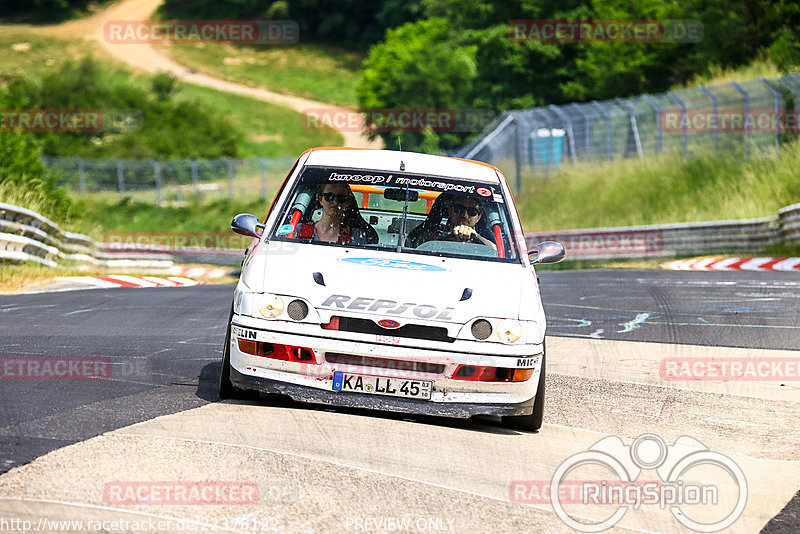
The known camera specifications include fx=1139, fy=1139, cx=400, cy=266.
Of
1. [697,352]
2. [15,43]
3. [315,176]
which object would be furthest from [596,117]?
[15,43]

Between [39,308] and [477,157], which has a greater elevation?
[39,308]

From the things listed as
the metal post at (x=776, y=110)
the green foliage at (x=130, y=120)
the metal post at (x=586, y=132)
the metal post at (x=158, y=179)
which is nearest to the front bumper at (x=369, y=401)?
the metal post at (x=776, y=110)

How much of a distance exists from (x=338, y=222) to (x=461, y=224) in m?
0.84

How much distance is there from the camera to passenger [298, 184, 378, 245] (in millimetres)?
7691

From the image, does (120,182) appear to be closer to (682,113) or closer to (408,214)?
(682,113)

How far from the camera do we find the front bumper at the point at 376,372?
6516 mm

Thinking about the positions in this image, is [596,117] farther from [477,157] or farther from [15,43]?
[15,43]

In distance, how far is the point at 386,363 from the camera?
21.4 ft

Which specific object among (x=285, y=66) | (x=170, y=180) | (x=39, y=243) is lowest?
(x=285, y=66)

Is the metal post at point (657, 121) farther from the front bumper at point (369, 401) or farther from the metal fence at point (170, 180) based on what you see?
the front bumper at point (369, 401)

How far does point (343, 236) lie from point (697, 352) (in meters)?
4.49

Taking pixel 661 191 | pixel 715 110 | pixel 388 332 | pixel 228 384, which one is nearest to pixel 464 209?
pixel 388 332

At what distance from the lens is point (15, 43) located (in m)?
99.6

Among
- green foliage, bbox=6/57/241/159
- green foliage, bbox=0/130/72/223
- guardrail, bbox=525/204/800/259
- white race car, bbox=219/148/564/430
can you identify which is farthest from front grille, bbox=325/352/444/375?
green foliage, bbox=6/57/241/159
